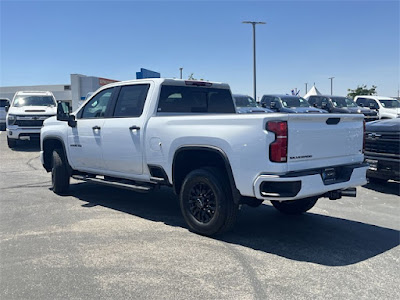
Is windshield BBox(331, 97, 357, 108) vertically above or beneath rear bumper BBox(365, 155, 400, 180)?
above

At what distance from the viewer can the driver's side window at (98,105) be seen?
250 inches

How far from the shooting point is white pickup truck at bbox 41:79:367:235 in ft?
13.6

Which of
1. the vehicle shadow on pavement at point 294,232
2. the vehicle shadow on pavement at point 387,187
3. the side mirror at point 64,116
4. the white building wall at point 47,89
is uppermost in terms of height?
the white building wall at point 47,89

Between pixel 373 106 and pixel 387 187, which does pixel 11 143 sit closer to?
pixel 387 187

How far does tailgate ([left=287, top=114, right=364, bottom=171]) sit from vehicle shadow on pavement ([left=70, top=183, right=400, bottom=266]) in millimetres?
959

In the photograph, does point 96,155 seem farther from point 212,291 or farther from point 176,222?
point 212,291

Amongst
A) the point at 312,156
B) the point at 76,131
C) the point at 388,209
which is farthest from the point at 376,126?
the point at 76,131

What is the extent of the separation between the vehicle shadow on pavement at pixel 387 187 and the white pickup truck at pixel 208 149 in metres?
2.91

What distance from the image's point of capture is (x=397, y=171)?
7047 millimetres

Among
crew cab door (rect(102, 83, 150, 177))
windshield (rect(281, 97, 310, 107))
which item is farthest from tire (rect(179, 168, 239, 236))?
windshield (rect(281, 97, 310, 107))

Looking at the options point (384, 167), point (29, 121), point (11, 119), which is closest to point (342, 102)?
point (384, 167)

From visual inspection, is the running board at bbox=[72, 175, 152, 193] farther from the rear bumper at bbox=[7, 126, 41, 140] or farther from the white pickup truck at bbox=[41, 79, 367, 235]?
the rear bumper at bbox=[7, 126, 41, 140]

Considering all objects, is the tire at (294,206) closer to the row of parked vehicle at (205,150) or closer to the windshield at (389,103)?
the row of parked vehicle at (205,150)

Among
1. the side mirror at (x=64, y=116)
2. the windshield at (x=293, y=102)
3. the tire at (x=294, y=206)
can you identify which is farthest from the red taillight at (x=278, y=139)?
Answer: the windshield at (x=293, y=102)
